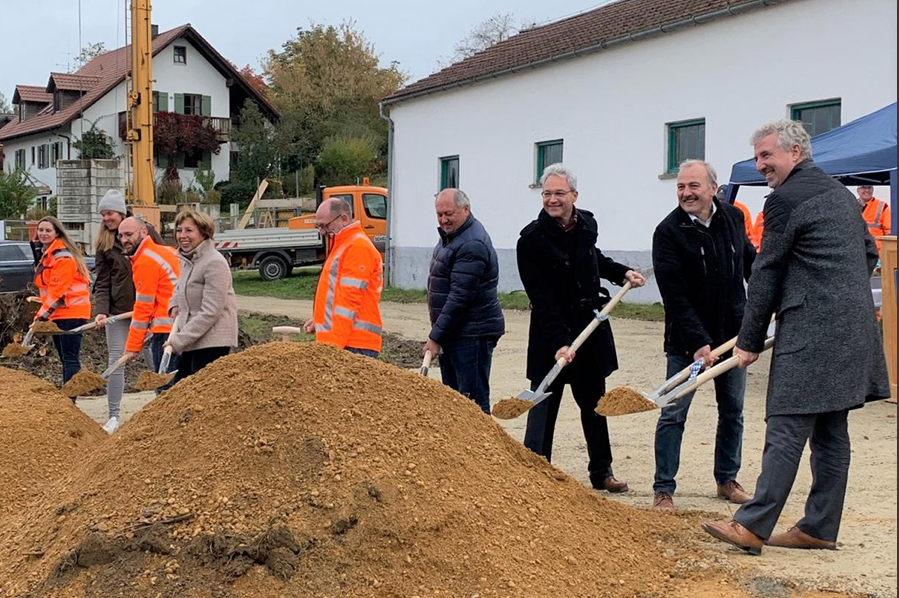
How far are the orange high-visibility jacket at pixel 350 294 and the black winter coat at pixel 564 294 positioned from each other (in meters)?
0.94

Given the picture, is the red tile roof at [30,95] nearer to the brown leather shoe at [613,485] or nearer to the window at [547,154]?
the window at [547,154]

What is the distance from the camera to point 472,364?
21.0 feet

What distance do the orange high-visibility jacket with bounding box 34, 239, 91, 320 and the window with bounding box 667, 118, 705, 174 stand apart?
11508mm

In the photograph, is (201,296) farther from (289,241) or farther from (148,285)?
(289,241)

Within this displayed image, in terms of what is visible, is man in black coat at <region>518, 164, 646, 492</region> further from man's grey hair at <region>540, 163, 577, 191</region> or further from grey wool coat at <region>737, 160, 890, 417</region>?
grey wool coat at <region>737, 160, 890, 417</region>

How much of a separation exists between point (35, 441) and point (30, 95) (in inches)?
2179

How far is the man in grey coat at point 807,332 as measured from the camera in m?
4.58

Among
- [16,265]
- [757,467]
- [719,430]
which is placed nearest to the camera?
[719,430]

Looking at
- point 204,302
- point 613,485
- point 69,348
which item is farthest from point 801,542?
point 69,348

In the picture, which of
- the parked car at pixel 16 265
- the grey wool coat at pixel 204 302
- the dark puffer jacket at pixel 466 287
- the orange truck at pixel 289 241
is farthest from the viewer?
the orange truck at pixel 289 241

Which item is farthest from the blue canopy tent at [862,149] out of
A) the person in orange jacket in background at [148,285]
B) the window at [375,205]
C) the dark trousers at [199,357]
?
the window at [375,205]

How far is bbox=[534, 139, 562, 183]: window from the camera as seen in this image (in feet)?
69.3

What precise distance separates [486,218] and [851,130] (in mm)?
13192

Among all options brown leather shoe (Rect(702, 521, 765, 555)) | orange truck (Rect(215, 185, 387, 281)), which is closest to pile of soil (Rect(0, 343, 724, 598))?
brown leather shoe (Rect(702, 521, 765, 555))
